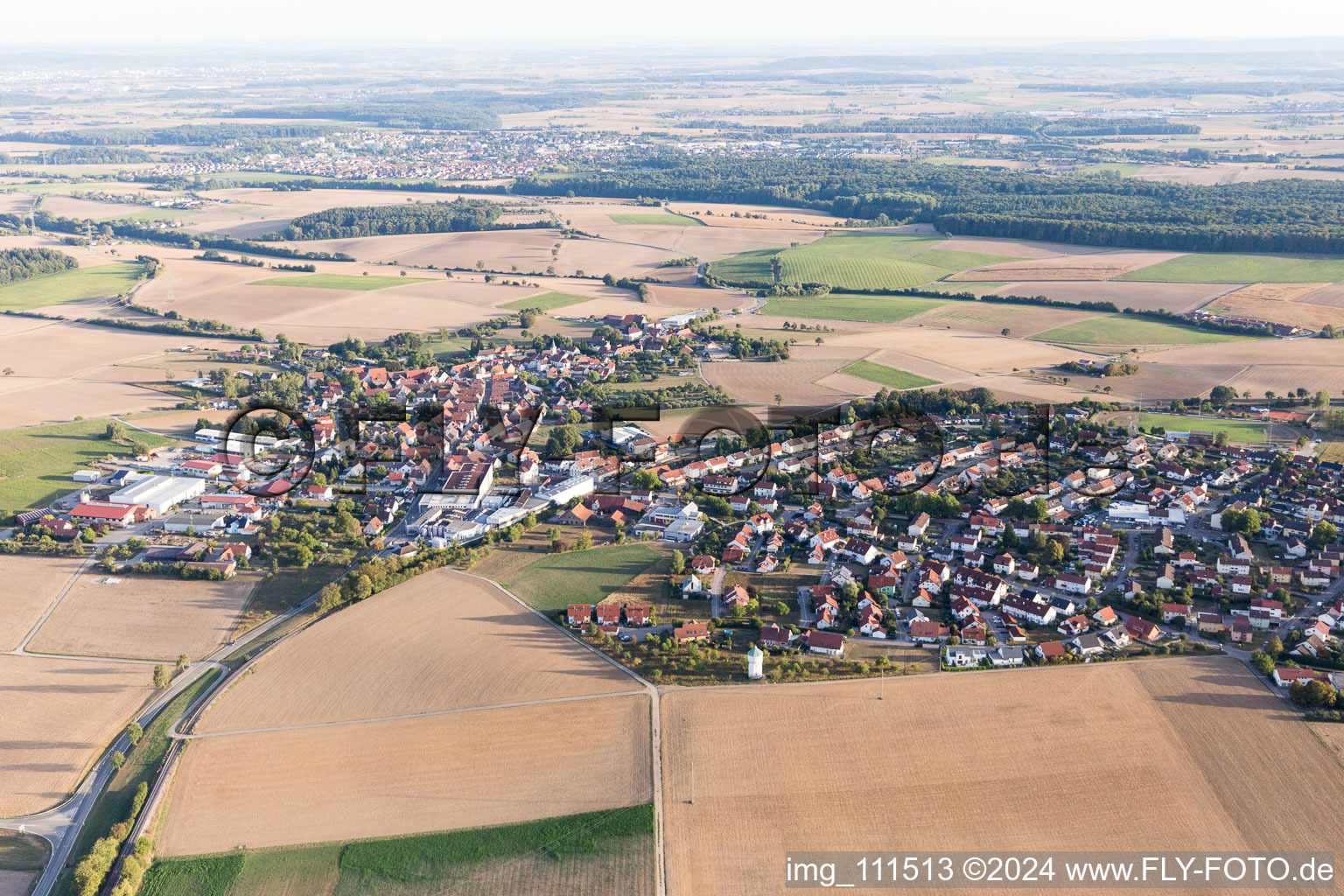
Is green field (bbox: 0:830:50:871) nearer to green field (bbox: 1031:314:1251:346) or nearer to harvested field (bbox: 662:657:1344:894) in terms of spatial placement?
harvested field (bbox: 662:657:1344:894)

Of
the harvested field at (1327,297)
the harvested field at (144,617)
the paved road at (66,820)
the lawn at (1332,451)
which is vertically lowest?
the paved road at (66,820)

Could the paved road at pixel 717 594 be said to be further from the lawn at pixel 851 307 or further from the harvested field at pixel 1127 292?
the harvested field at pixel 1127 292

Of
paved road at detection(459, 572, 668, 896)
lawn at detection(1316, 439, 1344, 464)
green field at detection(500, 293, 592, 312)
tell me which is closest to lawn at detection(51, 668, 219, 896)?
paved road at detection(459, 572, 668, 896)

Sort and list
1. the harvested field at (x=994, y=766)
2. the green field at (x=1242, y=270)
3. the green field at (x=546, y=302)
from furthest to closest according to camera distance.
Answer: the green field at (x=546, y=302) < the green field at (x=1242, y=270) < the harvested field at (x=994, y=766)

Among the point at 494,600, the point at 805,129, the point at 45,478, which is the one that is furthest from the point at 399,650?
the point at 805,129

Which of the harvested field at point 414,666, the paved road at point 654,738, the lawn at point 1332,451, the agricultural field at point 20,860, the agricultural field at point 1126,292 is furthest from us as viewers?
the agricultural field at point 1126,292

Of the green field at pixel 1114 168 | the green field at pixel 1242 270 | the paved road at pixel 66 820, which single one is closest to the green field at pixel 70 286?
the paved road at pixel 66 820
